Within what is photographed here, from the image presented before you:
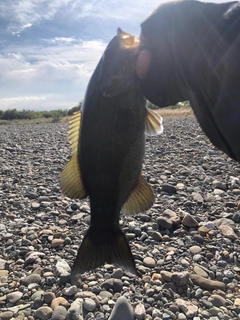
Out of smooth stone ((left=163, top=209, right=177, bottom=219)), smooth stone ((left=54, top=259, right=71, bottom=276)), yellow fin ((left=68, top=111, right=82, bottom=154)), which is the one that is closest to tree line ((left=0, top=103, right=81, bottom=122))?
smooth stone ((left=163, top=209, right=177, bottom=219))

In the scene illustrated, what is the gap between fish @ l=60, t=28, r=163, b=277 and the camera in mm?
2168

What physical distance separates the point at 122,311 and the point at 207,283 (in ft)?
3.09

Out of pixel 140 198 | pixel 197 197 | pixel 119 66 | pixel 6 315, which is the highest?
pixel 119 66

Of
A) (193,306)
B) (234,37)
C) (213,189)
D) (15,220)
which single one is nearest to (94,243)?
(193,306)

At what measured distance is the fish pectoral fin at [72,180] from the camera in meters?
A: 2.54

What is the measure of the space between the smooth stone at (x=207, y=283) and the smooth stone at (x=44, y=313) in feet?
4.64

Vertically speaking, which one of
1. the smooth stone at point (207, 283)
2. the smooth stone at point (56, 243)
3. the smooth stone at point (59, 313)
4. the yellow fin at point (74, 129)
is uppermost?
the yellow fin at point (74, 129)

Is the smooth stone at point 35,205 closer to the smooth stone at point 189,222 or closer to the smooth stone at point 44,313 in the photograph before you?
the smooth stone at point 189,222

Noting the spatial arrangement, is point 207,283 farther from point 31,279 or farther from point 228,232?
point 31,279

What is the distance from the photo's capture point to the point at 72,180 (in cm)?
257

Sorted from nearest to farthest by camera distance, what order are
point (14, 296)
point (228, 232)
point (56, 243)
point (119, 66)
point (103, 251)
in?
point (119, 66)
point (103, 251)
point (14, 296)
point (56, 243)
point (228, 232)

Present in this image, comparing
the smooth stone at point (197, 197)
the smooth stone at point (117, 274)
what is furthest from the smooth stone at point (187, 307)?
the smooth stone at point (197, 197)

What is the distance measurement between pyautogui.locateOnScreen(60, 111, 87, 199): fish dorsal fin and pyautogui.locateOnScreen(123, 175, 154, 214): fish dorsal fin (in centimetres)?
32

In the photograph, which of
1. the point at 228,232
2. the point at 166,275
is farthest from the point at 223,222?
the point at 166,275
